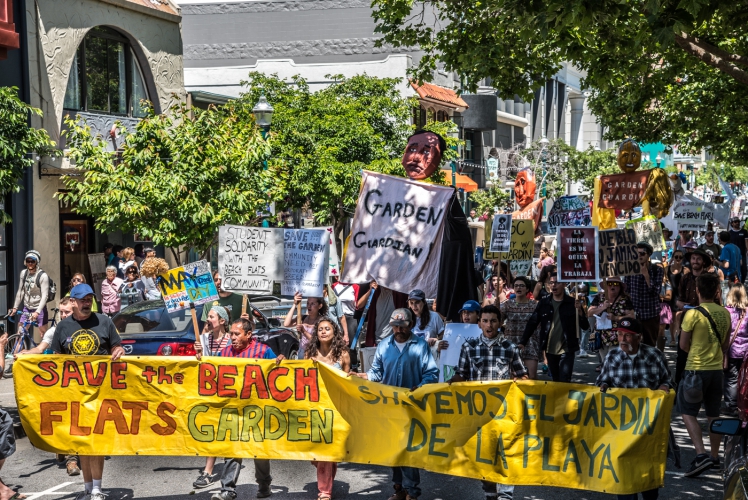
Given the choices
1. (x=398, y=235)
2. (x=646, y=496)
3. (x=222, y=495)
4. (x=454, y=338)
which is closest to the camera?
(x=646, y=496)

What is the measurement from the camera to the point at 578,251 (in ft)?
44.8

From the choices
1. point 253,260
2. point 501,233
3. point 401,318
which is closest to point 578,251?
point 501,233

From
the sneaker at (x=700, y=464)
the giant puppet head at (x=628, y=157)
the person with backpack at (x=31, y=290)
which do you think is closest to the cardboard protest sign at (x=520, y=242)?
the giant puppet head at (x=628, y=157)

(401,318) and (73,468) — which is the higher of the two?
(401,318)

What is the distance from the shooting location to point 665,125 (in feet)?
76.4

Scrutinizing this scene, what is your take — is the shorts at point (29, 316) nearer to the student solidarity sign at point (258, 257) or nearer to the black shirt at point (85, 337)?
the student solidarity sign at point (258, 257)

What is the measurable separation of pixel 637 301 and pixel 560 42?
391cm

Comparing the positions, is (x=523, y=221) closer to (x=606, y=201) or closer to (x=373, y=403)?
(x=606, y=201)

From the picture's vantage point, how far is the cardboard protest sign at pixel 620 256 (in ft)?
45.0

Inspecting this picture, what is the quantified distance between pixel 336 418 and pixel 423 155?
3.80 m

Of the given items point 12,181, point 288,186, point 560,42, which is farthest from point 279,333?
point 288,186

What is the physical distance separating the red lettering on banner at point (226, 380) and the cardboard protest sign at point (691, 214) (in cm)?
1694

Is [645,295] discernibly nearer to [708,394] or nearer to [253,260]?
[708,394]

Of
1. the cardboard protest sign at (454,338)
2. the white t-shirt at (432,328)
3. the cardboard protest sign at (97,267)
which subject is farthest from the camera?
the cardboard protest sign at (97,267)
